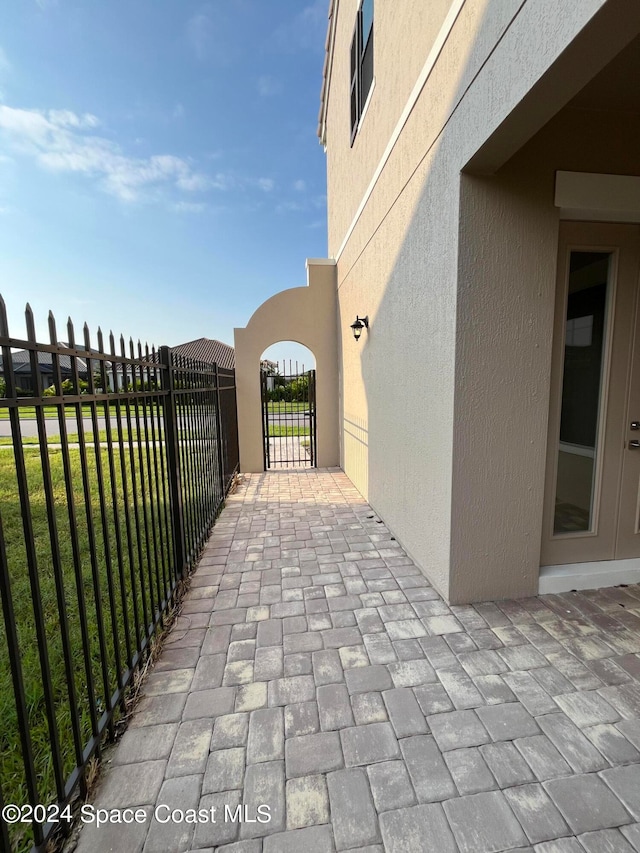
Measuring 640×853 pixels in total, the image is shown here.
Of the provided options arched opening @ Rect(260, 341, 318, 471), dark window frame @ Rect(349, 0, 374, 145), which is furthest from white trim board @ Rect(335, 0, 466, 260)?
arched opening @ Rect(260, 341, 318, 471)

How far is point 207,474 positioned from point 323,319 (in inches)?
171

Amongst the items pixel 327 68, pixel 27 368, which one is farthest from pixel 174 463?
pixel 327 68

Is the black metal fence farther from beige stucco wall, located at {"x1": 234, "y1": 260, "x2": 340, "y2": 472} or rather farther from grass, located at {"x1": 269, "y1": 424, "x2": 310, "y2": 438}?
grass, located at {"x1": 269, "y1": 424, "x2": 310, "y2": 438}

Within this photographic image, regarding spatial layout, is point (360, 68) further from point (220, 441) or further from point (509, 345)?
point (220, 441)

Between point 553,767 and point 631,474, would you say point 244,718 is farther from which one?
point 631,474

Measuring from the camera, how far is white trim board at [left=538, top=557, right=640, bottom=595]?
9.71ft

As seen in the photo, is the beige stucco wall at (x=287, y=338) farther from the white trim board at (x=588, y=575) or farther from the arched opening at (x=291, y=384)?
the white trim board at (x=588, y=575)

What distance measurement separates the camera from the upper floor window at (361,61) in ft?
15.7

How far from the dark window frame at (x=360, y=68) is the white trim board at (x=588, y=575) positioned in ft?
18.3

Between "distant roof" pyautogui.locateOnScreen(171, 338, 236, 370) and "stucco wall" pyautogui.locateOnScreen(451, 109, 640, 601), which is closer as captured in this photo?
"stucco wall" pyautogui.locateOnScreen(451, 109, 640, 601)

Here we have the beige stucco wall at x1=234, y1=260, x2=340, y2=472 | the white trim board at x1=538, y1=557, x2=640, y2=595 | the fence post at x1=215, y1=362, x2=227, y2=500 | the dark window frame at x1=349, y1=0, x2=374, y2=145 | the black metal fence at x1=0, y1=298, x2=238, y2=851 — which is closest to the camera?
the black metal fence at x1=0, y1=298, x2=238, y2=851

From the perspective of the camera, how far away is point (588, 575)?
3.00 meters

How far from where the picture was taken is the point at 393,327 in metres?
4.04

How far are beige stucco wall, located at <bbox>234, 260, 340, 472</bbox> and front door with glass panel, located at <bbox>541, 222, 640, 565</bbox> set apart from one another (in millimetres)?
5124
